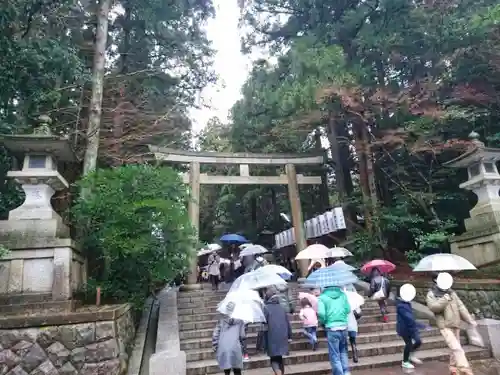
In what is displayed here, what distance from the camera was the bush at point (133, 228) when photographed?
281 inches

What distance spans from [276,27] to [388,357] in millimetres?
13694

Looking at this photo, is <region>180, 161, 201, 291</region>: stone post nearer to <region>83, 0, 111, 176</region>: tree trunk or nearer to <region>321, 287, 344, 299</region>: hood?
<region>83, 0, 111, 176</region>: tree trunk

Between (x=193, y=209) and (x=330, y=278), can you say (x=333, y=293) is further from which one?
(x=193, y=209)

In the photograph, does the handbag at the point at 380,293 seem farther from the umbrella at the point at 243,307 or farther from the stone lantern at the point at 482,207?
the umbrella at the point at 243,307

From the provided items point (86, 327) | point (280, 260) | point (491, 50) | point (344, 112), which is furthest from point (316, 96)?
point (280, 260)

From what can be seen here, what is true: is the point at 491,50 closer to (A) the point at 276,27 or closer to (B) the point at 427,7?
(B) the point at 427,7

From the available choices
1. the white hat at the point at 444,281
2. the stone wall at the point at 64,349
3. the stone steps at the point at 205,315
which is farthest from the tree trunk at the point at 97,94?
the white hat at the point at 444,281

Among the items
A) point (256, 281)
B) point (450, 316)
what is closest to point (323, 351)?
point (256, 281)

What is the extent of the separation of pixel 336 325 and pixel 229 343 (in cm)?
145

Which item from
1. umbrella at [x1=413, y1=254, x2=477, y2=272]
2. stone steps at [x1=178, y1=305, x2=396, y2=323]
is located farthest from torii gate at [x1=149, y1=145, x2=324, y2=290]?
umbrella at [x1=413, y1=254, x2=477, y2=272]

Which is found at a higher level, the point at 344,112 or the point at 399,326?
the point at 344,112

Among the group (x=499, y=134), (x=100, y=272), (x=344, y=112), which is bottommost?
(x=100, y=272)

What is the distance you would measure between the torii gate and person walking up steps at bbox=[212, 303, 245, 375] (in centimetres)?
764

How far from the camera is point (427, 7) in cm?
1241
